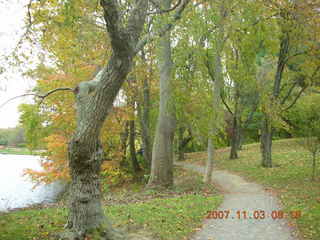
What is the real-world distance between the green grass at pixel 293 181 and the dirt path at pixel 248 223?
15.2 inches

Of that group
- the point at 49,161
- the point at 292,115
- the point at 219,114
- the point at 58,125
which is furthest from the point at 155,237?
the point at 292,115

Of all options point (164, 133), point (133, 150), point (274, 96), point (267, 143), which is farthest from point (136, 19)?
point (133, 150)

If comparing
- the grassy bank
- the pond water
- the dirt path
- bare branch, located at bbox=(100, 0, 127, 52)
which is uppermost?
bare branch, located at bbox=(100, 0, 127, 52)

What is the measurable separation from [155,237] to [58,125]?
10.0m

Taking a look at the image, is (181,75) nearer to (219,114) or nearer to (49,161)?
(219,114)

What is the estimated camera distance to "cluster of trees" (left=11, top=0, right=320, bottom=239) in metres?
5.07

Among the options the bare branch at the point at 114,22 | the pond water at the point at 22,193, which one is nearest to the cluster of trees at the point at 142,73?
the bare branch at the point at 114,22

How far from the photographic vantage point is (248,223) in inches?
278

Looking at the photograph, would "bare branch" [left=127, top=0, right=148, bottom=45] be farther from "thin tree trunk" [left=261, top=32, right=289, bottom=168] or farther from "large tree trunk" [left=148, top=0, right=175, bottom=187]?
"thin tree trunk" [left=261, top=32, right=289, bottom=168]

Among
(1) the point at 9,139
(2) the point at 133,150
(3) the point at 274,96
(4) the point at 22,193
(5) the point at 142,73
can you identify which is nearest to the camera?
(3) the point at 274,96

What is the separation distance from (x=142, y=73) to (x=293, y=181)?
28.9ft
